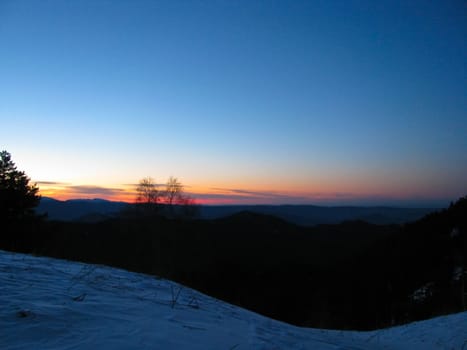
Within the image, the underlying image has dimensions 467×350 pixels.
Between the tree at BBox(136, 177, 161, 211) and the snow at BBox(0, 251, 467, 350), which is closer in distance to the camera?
the snow at BBox(0, 251, 467, 350)

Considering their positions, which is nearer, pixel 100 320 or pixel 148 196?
pixel 100 320

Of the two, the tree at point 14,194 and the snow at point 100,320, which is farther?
the tree at point 14,194

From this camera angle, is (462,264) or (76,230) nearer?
(462,264)

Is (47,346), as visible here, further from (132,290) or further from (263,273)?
(263,273)

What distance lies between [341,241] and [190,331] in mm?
71464

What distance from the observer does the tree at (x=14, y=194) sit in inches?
874

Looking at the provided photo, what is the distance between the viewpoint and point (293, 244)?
6309 cm

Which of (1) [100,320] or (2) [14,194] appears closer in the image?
(1) [100,320]

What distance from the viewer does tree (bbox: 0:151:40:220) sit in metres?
22.2

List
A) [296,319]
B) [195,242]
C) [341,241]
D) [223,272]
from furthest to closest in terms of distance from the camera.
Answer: [341,241]
[195,242]
[223,272]
[296,319]

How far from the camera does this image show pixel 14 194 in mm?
22609

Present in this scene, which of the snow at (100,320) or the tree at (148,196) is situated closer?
the snow at (100,320)

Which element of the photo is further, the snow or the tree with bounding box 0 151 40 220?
the tree with bounding box 0 151 40 220

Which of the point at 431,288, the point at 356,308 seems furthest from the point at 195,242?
the point at 431,288
